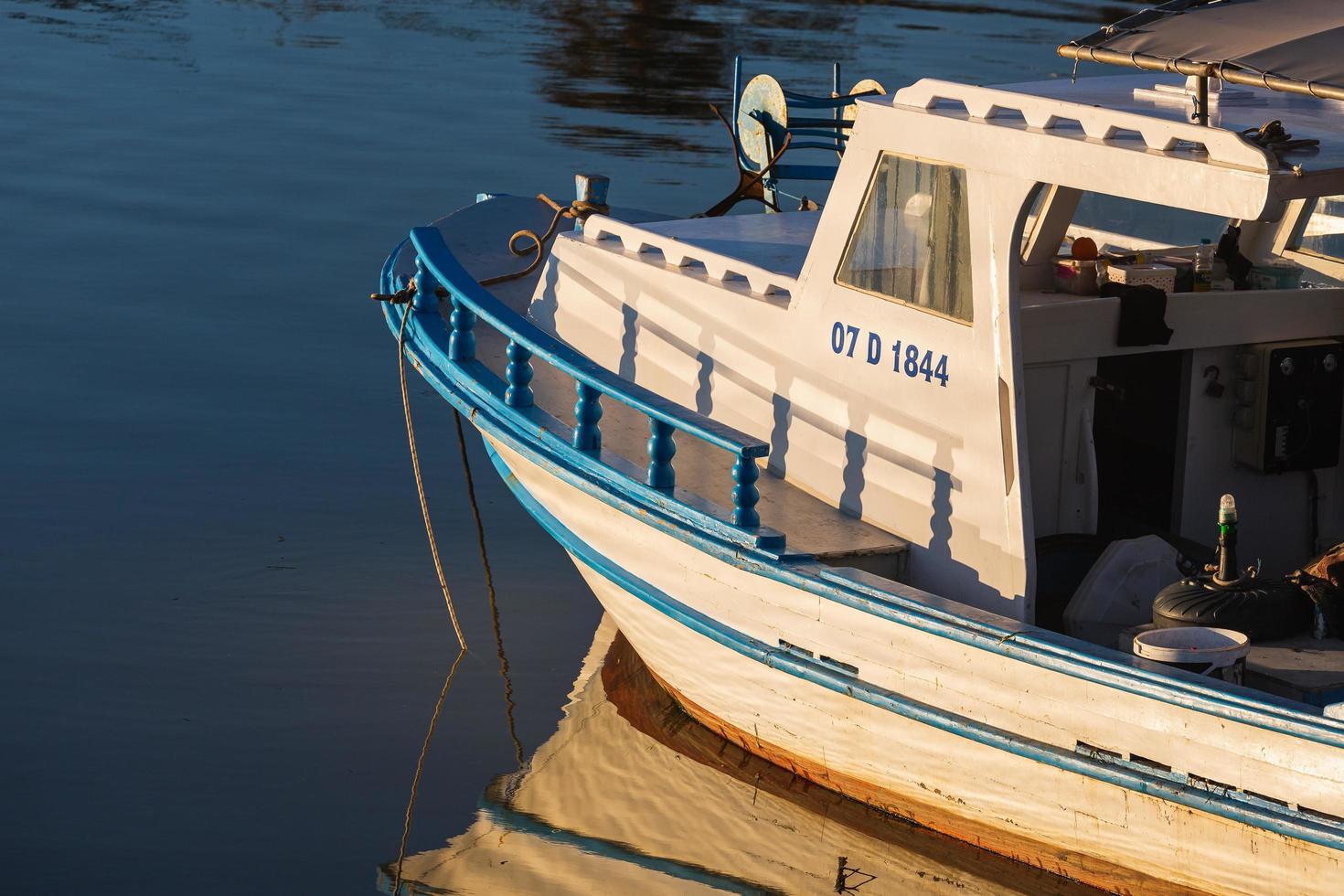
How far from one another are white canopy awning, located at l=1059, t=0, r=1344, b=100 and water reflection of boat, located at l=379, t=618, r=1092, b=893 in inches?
112

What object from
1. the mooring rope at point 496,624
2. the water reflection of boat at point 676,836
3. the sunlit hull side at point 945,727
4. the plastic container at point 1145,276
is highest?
the plastic container at point 1145,276

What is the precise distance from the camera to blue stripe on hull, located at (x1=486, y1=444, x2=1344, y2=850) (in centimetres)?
552

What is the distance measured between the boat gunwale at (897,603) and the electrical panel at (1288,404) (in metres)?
1.30

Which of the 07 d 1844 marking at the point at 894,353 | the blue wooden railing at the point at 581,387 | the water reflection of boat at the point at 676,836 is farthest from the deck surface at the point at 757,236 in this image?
the water reflection of boat at the point at 676,836

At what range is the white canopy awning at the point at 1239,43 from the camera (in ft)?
18.8

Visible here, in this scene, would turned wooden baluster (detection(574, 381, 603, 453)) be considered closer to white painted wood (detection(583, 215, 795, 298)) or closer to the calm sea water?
white painted wood (detection(583, 215, 795, 298))

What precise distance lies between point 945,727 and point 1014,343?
4.34 ft

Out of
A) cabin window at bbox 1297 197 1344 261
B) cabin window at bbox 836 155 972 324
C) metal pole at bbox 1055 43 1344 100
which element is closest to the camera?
metal pole at bbox 1055 43 1344 100

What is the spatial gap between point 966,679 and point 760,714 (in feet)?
4.11

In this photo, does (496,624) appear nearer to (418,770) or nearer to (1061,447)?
(418,770)

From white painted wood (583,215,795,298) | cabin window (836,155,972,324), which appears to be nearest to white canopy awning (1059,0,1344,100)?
cabin window (836,155,972,324)

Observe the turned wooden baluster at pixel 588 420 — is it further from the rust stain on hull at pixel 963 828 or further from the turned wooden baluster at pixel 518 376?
the rust stain on hull at pixel 963 828

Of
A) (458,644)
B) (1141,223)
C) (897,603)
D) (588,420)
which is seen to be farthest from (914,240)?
(458,644)

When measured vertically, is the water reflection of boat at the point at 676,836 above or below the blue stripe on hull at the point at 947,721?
below
